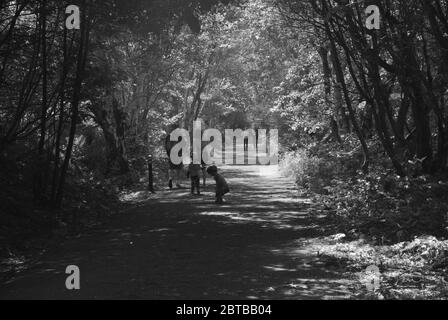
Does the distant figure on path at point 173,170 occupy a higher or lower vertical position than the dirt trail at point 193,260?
higher

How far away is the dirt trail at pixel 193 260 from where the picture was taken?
7.90 metres

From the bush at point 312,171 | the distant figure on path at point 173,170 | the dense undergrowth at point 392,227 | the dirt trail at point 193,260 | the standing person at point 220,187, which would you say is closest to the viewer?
the dirt trail at point 193,260

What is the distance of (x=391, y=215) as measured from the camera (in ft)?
38.3

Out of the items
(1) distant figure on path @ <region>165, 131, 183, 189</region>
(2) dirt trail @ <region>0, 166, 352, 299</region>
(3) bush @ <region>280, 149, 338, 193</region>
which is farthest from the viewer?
(1) distant figure on path @ <region>165, 131, 183, 189</region>

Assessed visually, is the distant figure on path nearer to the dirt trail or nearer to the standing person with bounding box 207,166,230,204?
the standing person with bounding box 207,166,230,204

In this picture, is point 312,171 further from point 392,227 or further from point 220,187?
point 392,227

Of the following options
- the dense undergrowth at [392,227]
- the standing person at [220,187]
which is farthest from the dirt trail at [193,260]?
the standing person at [220,187]

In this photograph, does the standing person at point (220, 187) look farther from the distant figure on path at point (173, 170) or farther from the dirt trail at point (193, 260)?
the distant figure on path at point (173, 170)

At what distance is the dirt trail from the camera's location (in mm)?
7900

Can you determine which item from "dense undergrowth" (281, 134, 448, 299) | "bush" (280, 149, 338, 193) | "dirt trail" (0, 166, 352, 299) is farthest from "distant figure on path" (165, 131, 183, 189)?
"dirt trail" (0, 166, 352, 299)

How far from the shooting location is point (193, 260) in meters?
9.94
